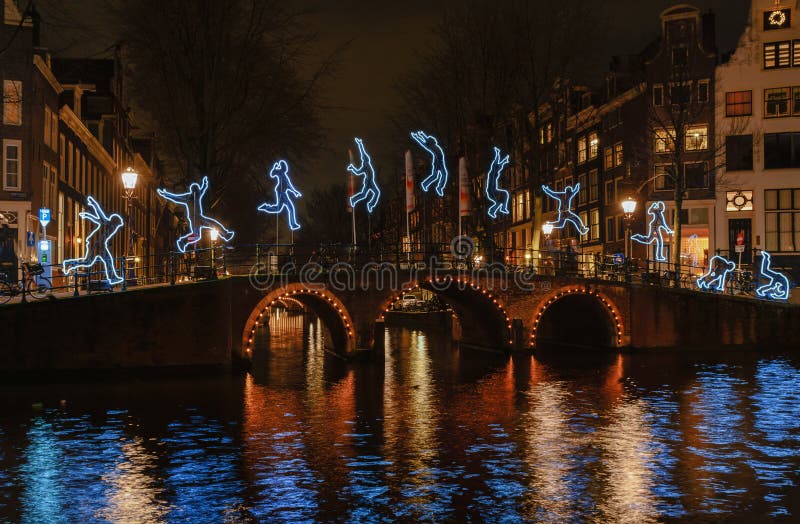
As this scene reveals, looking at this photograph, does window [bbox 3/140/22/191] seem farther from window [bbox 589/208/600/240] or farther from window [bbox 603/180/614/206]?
window [bbox 589/208/600/240]

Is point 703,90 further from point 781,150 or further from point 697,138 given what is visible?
point 781,150

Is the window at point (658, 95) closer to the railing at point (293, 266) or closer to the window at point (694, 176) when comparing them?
the window at point (694, 176)

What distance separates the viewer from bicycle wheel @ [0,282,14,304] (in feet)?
92.0

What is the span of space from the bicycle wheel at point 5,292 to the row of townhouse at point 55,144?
3.00 m

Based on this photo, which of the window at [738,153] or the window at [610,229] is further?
the window at [610,229]

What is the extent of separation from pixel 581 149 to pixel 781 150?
652 inches

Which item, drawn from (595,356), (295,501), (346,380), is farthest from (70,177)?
(295,501)

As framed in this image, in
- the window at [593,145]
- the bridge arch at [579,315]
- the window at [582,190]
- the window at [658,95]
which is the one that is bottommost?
the bridge arch at [579,315]

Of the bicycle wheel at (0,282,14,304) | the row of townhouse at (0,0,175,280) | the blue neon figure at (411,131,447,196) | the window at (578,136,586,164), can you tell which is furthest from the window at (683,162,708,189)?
the bicycle wheel at (0,282,14,304)

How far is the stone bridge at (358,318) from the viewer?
28.1 m

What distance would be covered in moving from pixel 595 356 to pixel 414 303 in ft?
97.4

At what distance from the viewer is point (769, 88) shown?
5288 cm

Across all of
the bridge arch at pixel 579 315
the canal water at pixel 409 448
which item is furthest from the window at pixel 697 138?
the canal water at pixel 409 448

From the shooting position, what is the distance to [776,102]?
173 feet
